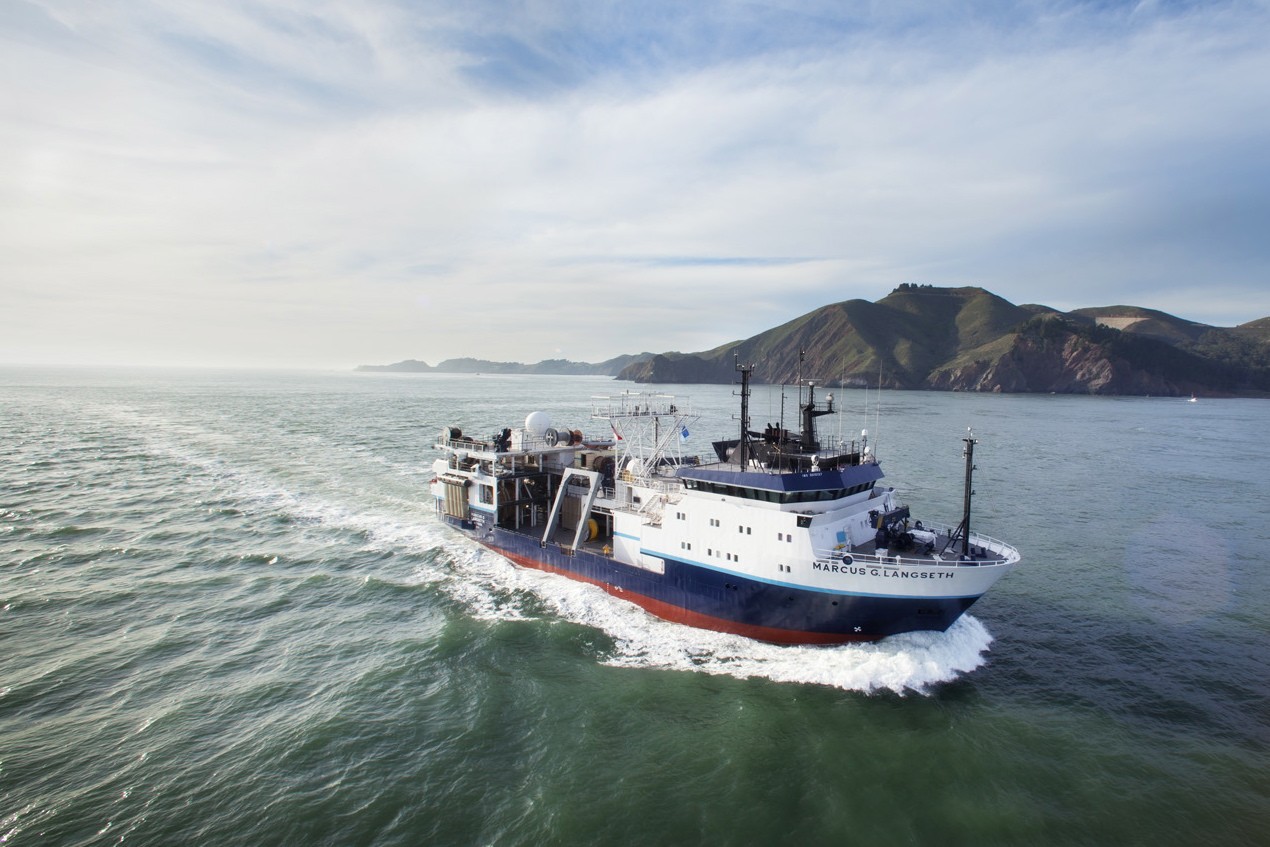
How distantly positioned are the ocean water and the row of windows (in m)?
5.67

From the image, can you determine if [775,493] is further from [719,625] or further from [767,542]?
[719,625]

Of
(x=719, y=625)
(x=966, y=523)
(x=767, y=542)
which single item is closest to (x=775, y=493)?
(x=767, y=542)

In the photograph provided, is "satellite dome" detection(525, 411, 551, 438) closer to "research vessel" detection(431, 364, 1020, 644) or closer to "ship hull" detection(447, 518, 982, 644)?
"research vessel" detection(431, 364, 1020, 644)

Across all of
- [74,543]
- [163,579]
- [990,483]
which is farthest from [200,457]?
[990,483]

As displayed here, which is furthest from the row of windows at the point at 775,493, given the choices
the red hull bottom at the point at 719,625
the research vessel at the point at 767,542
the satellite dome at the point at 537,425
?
the satellite dome at the point at 537,425

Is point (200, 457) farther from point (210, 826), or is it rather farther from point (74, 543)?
point (210, 826)

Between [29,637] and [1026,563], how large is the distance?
4559 cm

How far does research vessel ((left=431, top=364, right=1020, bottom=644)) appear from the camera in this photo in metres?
21.3

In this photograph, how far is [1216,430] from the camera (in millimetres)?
93938

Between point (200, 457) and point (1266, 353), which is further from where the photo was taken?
point (1266, 353)

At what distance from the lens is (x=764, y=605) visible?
22.8 metres

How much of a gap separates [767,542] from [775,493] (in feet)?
6.28

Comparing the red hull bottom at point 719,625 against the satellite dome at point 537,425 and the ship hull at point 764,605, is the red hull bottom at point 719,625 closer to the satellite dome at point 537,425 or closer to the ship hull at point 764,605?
the ship hull at point 764,605

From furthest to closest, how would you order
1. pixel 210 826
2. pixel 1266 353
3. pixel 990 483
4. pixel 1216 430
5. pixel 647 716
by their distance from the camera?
pixel 1266 353 < pixel 1216 430 < pixel 990 483 < pixel 647 716 < pixel 210 826
